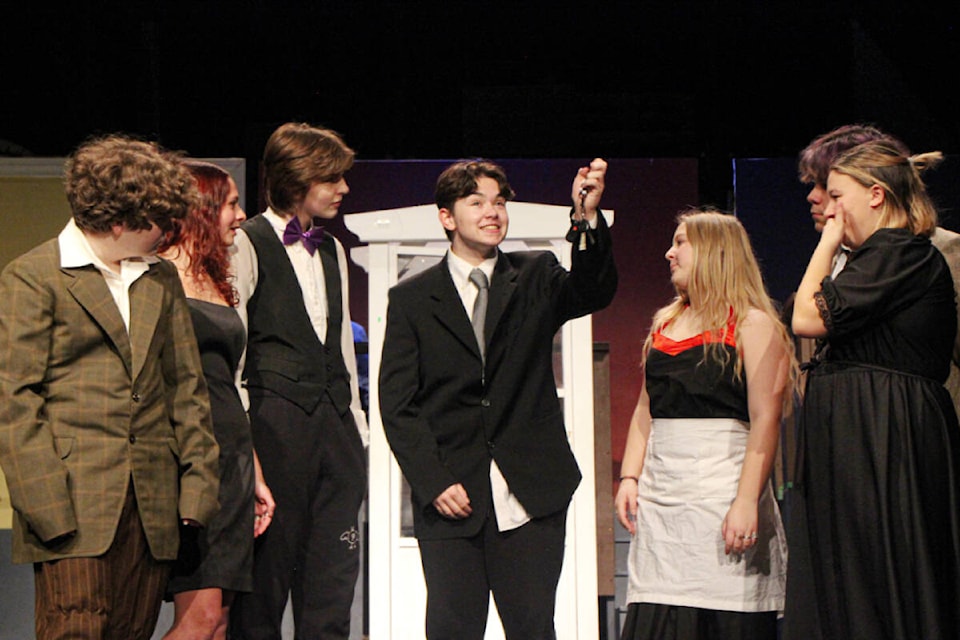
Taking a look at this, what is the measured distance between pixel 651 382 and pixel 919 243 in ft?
2.40

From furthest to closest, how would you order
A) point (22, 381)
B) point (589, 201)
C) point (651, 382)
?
point (651, 382) → point (589, 201) → point (22, 381)

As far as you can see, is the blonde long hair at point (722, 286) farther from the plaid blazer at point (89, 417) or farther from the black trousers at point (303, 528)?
the plaid blazer at point (89, 417)

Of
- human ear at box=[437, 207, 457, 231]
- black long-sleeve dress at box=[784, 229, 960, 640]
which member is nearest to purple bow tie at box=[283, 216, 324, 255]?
human ear at box=[437, 207, 457, 231]

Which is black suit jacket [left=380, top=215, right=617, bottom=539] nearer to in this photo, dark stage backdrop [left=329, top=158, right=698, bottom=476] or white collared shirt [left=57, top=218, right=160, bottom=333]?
white collared shirt [left=57, top=218, right=160, bottom=333]

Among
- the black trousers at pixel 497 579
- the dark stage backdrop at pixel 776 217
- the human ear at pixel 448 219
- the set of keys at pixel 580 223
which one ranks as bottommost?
the black trousers at pixel 497 579

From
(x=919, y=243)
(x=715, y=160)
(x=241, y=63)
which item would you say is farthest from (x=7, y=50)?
(x=919, y=243)

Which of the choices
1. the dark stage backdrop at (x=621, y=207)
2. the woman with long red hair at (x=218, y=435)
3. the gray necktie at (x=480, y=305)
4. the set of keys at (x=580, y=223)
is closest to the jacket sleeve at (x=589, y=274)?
the set of keys at (x=580, y=223)

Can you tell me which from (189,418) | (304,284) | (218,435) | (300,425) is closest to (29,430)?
(189,418)

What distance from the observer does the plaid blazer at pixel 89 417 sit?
2025 millimetres

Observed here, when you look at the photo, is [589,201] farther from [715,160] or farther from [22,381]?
[715,160]

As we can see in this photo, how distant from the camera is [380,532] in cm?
389

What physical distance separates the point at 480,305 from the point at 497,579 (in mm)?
667

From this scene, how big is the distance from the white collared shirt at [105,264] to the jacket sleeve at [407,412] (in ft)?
2.31

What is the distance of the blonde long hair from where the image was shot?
2781 millimetres
